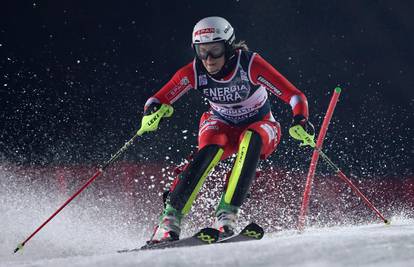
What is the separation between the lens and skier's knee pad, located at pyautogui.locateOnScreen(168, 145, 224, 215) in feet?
10.4

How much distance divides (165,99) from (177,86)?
118 millimetres

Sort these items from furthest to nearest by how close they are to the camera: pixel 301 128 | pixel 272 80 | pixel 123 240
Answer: pixel 123 240 < pixel 272 80 < pixel 301 128

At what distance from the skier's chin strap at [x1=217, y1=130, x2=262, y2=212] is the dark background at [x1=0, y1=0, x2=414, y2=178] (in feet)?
12.2

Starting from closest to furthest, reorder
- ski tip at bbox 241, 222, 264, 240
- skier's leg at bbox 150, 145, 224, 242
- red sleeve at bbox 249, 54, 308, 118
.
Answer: ski tip at bbox 241, 222, 264, 240 < skier's leg at bbox 150, 145, 224, 242 < red sleeve at bbox 249, 54, 308, 118

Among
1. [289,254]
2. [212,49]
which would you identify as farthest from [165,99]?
[289,254]

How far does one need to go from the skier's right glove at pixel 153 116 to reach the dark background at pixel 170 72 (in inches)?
125

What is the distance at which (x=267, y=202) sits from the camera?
625cm

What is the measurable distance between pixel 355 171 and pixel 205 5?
9.25 ft

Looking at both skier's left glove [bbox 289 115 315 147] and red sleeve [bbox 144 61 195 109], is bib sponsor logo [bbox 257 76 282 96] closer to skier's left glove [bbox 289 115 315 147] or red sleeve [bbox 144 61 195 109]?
skier's left glove [bbox 289 115 315 147]

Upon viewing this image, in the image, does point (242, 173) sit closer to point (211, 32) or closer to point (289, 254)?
point (211, 32)

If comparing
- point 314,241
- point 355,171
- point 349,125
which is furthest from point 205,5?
point 314,241

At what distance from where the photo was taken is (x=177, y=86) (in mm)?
3736

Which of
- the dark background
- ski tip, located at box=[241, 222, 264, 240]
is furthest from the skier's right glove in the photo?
the dark background

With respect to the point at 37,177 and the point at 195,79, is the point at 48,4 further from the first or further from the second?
the point at 195,79
